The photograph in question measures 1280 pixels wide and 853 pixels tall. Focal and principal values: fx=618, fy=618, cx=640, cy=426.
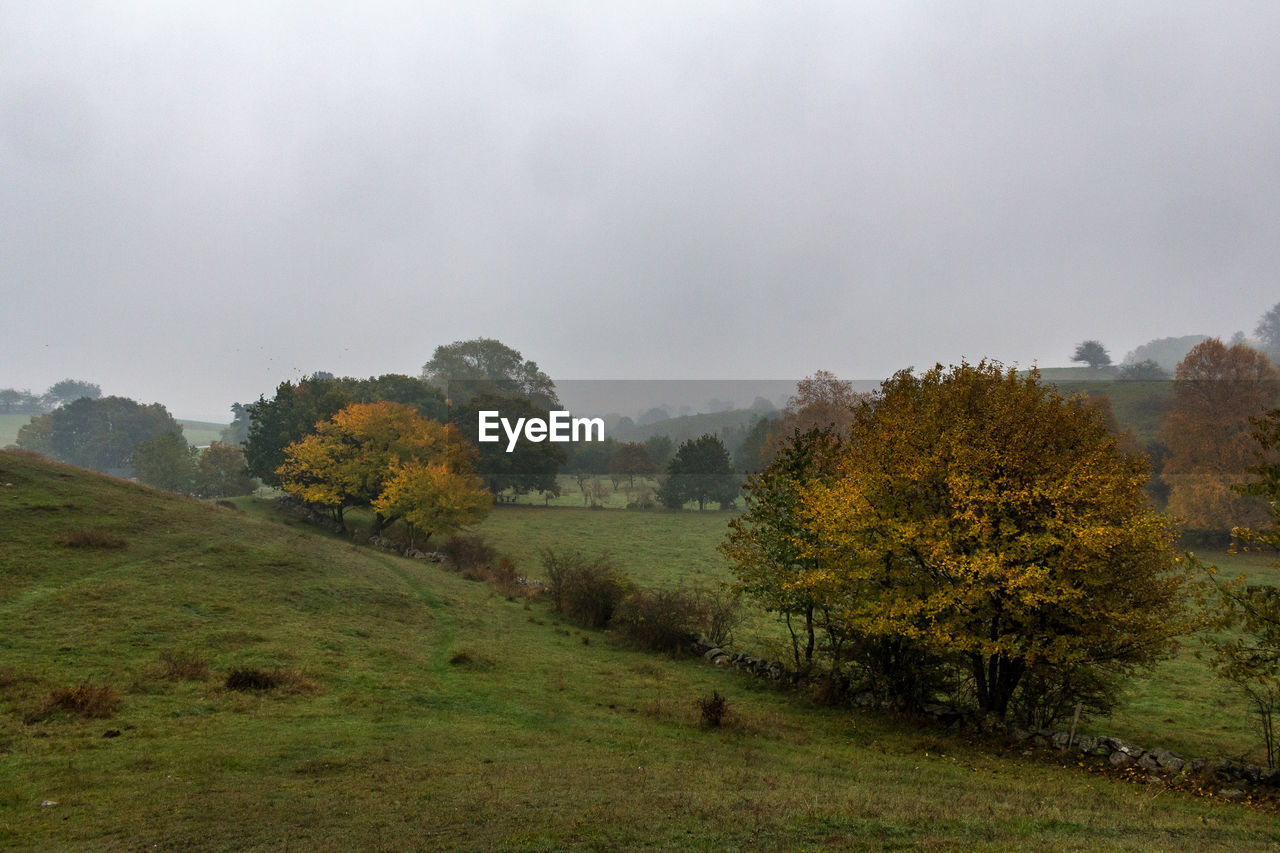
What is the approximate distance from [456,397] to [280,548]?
82.0 meters

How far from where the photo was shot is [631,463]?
337 ft

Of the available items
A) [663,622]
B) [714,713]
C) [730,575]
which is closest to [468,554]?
[730,575]

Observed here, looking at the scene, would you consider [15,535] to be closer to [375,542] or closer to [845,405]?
[375,542]

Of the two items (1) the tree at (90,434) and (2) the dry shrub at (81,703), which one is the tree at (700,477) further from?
(1) the tree at (90,434)

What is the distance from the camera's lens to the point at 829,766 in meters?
14.3

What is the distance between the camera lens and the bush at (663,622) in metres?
28.0

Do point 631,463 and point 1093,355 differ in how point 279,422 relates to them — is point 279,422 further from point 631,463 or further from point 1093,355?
point 1093,355

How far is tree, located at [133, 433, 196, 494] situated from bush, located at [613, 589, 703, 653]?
281 feet

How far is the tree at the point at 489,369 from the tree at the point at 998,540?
104 m

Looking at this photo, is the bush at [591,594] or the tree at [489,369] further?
the tree at [489,369]

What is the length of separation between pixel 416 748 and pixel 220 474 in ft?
304

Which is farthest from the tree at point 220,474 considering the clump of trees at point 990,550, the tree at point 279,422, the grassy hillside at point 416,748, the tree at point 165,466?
the clump of trees at point 990,550

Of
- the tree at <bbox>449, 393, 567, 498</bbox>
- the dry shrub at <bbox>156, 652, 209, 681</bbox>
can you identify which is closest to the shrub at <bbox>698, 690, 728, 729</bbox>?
the dry shrub at <bbox>156, 652, 209, 681</bbox>

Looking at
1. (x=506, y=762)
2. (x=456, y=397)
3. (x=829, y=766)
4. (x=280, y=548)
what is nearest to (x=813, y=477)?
(x=829, y=766)
